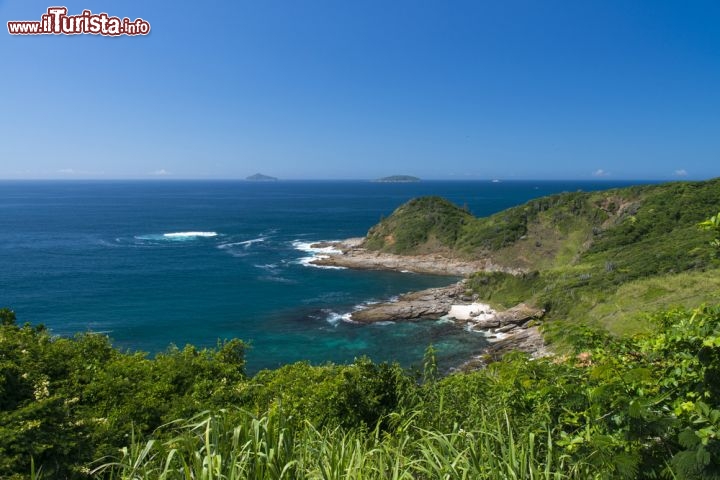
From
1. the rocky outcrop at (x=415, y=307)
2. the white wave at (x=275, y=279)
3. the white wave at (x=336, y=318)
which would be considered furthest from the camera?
the white wave at (x=275, y=279)

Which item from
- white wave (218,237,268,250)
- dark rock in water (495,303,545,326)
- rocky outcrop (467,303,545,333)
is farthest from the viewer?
white wave (218,237,268,250)

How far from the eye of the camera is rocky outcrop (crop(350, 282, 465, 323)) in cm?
5012

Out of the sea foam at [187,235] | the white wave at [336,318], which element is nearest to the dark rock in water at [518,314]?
the white wave at [336,318]

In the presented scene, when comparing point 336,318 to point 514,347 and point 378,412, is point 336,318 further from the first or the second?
point 378,412

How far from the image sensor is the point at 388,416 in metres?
9.38

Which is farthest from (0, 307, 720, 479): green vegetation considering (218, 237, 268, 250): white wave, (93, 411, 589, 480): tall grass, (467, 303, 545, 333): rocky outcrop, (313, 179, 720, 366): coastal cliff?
(218, 237, 268, 250): white wave

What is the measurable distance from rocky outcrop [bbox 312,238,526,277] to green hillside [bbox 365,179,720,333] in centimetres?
191

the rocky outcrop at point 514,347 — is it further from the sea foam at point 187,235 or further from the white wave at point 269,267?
the sea foam at point 187,235

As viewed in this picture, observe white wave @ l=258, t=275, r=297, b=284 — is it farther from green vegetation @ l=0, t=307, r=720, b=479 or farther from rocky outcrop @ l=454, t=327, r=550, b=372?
green vegetation @ l=0, t=307, r=720, b=479

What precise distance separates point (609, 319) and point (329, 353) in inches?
952

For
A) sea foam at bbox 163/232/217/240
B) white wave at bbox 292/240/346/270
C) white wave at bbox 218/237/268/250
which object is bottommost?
white wave at bbox 292/240/346/270

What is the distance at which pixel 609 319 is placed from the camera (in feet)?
122

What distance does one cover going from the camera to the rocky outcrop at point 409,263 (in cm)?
7156

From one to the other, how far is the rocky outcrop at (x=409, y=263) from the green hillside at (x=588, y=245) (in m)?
1.91
